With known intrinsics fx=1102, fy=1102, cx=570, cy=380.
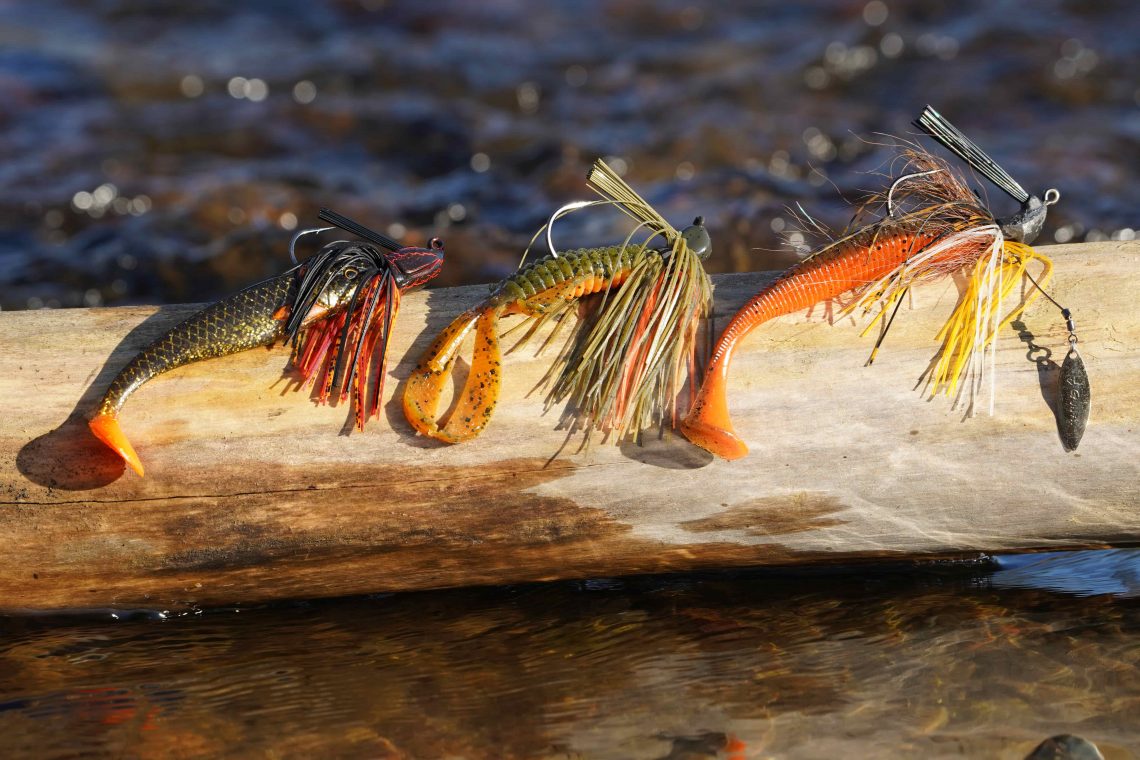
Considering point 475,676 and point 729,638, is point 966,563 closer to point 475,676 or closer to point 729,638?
point 729,638

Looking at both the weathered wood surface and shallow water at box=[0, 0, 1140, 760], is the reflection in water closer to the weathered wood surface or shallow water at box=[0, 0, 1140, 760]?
shallow water at box=[0, 0, 1140, 760]

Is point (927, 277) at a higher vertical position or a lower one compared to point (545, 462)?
higher

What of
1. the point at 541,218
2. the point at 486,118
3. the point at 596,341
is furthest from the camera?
the point at 486,118

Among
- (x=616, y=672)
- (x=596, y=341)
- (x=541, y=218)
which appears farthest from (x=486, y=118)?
(x=616, y=672)

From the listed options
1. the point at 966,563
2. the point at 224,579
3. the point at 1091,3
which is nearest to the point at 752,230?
the point at 966,563

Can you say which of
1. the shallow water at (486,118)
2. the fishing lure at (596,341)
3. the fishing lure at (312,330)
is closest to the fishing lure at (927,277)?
the fishing lure at (596,341)

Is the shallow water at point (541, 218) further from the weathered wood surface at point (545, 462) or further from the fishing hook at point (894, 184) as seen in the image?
the fishing hook at point (894, 184)

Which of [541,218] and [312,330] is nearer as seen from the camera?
[312,330]

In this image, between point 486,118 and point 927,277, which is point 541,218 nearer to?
point 486,118
